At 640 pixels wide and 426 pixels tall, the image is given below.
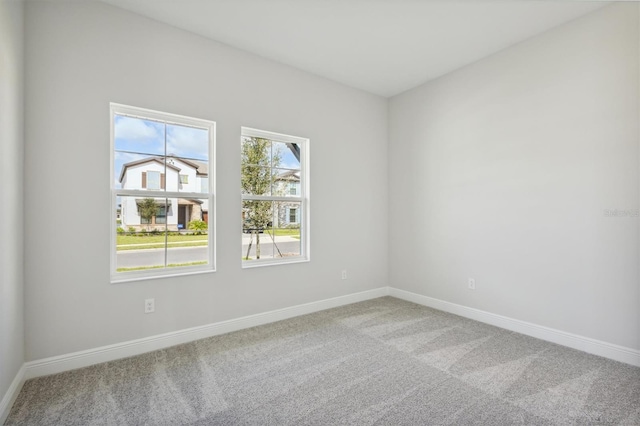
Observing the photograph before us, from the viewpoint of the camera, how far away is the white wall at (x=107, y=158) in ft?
7.34

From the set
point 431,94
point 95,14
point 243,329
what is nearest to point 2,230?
point 95,14

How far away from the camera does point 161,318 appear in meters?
2.69

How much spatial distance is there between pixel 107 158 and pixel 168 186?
526mm

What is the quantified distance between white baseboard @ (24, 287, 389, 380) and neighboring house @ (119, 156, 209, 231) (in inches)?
38.9

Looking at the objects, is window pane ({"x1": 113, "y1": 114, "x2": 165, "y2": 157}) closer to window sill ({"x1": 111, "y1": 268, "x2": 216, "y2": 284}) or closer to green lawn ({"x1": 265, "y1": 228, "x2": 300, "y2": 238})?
window sill ({"x1": 111, "y1": 268, "x2": 216, "y2": 284})

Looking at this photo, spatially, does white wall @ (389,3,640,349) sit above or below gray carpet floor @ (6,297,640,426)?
above

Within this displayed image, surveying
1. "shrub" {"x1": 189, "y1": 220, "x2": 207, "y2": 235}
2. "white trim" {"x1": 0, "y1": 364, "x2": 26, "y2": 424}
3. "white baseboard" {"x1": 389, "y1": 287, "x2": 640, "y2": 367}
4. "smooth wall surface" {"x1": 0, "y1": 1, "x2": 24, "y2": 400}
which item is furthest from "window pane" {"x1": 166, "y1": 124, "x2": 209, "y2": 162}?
"white baseboard" {"x1": 389, "y1": 287, "x2": 640, "y2": 367}

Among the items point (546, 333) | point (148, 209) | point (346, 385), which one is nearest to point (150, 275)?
point (148, 209)

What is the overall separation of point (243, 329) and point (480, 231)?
110 inches

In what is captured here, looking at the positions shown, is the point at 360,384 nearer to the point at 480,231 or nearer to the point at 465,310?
the point at 465,310

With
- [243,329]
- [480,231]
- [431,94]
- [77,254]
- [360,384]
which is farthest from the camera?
[431,94]

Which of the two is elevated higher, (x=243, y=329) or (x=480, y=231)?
(x=480, y=231)

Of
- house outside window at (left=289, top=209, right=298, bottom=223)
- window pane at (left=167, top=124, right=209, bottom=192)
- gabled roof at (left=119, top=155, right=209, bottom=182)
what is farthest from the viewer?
house outside window at (left=289, top=209, right=298, bottom=223)

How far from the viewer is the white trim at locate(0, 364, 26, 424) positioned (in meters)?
1.74
